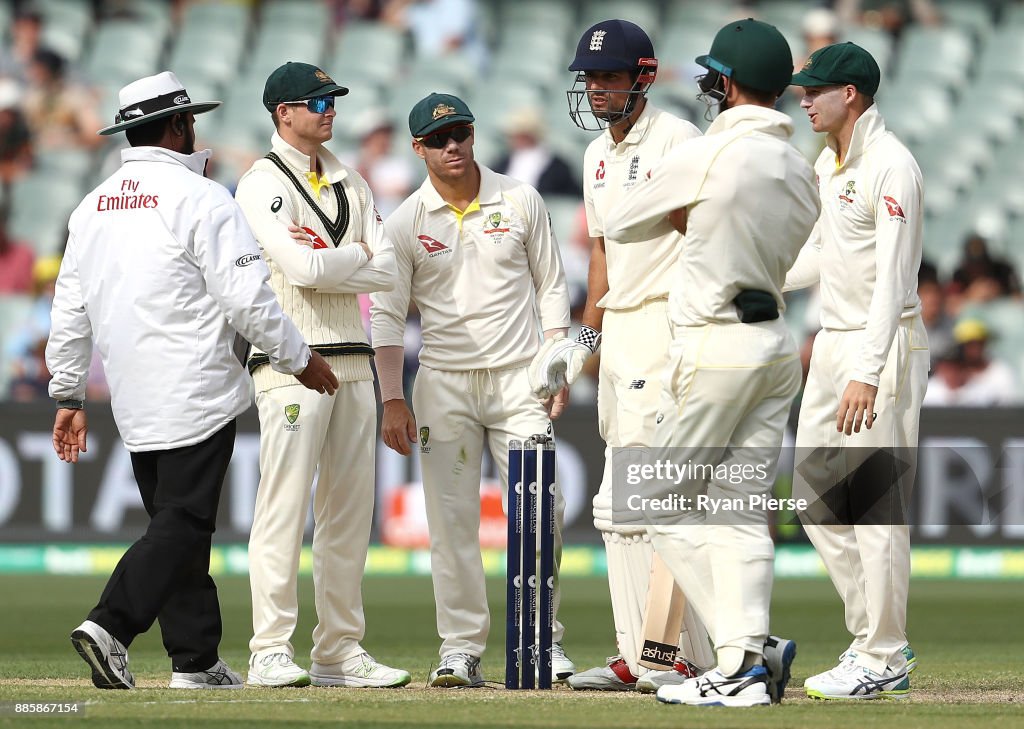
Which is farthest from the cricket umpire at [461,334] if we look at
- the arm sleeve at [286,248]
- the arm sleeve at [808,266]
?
the arm sleeve at [808,266]

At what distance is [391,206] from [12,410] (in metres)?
4.30

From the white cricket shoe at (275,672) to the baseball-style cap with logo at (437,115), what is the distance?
2034 millimetres

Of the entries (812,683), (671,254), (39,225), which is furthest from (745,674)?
(39,225)

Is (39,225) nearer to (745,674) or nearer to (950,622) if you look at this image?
(950,622)

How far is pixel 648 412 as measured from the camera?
5.95 metres

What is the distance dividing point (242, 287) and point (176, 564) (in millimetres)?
946

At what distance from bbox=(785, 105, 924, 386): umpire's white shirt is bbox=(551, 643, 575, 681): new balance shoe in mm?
1615

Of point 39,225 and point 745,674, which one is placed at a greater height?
point 39,225

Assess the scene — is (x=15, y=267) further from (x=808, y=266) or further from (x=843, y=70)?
(x=843, y=70)

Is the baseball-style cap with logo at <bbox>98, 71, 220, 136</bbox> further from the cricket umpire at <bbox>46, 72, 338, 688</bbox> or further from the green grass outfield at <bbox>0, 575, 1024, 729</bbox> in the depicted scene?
the green grass outfield at <bbox>0, 575, 1024, 729</bbox>

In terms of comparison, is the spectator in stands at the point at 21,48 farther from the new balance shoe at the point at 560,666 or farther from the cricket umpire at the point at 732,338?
the cricket umpire at the point at 732,338

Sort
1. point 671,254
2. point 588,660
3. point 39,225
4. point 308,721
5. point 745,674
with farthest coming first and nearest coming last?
1. point 39,225
2. point 588,660
3. point 671,254
4. point 745,674
5. point 308,721

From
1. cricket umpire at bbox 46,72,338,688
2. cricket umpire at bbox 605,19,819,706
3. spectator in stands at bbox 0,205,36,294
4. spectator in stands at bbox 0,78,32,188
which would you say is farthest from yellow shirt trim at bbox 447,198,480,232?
spectator in stands at bbox 0,78,32,188

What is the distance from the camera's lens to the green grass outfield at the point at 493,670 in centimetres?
471
